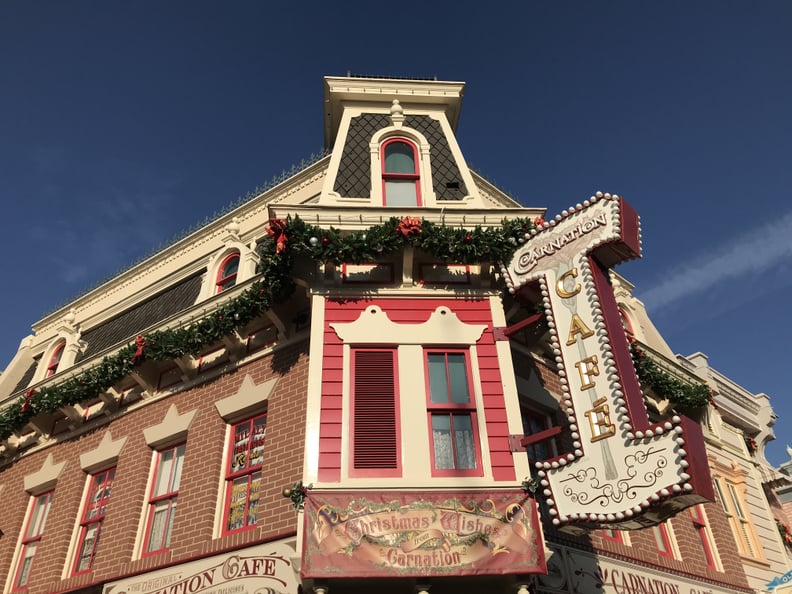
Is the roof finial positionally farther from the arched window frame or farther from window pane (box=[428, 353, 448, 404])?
window pane (box=[428, 353, 448, 404])

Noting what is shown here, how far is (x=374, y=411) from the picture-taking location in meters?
9.82

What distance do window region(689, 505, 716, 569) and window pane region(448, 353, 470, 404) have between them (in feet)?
26.1

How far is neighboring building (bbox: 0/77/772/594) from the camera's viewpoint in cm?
850

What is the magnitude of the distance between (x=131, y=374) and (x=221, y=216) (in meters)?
5.35

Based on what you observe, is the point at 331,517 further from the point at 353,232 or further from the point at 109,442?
the point at 109,442

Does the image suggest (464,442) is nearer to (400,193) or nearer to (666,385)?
(400,193)

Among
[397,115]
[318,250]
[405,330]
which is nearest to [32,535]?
[318,250]

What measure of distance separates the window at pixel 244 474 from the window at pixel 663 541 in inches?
325

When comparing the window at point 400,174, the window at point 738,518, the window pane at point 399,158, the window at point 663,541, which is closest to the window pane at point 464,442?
the window at point 400,174

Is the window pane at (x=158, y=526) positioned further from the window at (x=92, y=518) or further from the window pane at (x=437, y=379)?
the window pane at (x=437, y=379)

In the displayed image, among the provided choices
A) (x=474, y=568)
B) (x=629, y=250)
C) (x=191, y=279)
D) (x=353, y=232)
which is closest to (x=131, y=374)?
(x=191, y=279)

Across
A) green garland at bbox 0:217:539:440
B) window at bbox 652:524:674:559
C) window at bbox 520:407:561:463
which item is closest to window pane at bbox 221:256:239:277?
green garland at bbox 0:217:539:440

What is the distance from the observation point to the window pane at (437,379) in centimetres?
1009

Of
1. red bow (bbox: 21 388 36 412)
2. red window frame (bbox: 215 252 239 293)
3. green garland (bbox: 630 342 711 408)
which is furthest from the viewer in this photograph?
red bow (bbox: 21 388 36 412)
